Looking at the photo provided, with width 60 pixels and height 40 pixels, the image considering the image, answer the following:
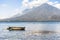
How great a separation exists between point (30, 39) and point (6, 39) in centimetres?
207

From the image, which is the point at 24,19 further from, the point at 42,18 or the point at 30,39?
the point at 30,39

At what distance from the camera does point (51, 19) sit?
94312 millimetres

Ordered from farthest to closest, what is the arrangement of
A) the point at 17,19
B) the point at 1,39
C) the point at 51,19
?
the point at 51,19 → the point at 17,19 → the point at 1,39

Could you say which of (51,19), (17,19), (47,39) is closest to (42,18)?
(51,19)

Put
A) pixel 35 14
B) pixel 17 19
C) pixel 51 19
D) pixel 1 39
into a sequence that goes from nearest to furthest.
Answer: pixel 1 39 < pixel 17 19 < pixel 51 19 < pixel 35 14

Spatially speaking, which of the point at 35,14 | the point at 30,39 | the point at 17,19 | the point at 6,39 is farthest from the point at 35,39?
the point at 35,14

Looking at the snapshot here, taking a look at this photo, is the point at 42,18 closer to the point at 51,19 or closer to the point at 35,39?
the point at 51,19

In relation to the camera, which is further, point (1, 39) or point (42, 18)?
point (42, 18)

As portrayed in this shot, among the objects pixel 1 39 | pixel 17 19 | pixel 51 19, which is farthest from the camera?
pixel 51 19

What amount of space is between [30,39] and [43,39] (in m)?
1.13

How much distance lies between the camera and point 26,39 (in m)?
17.0

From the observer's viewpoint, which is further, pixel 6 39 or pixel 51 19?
pixel 51 19

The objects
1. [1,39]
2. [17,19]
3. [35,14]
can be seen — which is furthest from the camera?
[35,14]

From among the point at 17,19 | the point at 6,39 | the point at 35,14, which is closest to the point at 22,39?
the point at 6,39
